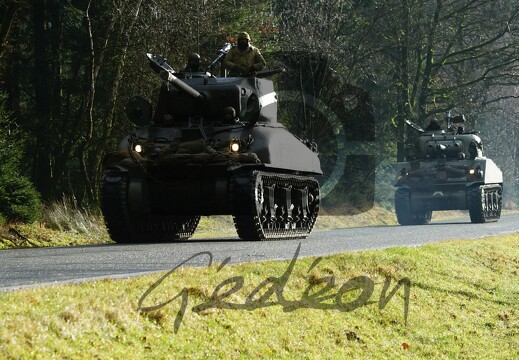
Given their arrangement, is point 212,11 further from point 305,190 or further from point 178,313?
point 178,313

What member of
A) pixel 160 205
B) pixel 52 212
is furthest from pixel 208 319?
pixel 52 212

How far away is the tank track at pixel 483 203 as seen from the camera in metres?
31.1

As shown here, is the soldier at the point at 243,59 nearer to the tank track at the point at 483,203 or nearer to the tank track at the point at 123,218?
the tank track at the point at 123,218

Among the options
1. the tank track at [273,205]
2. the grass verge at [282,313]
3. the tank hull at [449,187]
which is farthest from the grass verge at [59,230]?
the tank hull at [449,187]

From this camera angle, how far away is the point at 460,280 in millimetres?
14984

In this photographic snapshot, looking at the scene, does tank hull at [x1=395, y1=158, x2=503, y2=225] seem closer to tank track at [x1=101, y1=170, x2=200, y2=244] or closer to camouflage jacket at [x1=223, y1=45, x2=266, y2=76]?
camouflage jacket at [x1=223, y1=45, x2=266, y2=76]

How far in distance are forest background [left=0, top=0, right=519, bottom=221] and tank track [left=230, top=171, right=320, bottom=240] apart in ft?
15.4

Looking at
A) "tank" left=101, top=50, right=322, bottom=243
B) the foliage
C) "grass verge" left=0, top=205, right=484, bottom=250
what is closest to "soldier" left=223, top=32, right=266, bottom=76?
"tank" left=101, top=50, right=322, bottom=243

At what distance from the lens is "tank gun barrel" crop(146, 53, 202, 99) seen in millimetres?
16156

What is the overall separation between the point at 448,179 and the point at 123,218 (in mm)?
16643

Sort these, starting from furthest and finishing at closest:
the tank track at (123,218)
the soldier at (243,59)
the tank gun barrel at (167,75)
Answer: the soldier at (243,59) < the tank track at (123,218) < the tank gun barrel at (167,75)

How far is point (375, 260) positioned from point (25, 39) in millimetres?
18628

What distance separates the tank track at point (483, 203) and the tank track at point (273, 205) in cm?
1181

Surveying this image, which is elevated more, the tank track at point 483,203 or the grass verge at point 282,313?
the tank track at point 483,203
